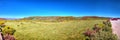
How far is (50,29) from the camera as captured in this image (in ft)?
32.2

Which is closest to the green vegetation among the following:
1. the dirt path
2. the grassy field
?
the grassy field

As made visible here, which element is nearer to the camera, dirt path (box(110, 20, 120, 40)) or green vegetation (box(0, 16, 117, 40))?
green vegetation (box(0, 16, 117, 40))

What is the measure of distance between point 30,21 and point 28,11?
1.45 feet

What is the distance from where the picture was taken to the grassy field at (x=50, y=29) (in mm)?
9555

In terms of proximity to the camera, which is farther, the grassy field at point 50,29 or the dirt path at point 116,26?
the dirt path at point 116,26

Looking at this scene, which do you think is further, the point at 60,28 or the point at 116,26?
the point at 116,26

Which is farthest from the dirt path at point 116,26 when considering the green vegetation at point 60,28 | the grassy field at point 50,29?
→ the grassy field at point 50,29

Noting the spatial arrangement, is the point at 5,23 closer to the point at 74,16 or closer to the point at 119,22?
the point at 74,16

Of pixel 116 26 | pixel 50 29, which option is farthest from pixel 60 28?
pixel 116 26

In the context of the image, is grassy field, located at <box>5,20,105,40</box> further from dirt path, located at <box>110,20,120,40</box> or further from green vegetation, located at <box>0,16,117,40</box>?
dirt path, located at <box>110,20,120,40</box>

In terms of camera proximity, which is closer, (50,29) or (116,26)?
(50,29)

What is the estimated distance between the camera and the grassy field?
955 cm

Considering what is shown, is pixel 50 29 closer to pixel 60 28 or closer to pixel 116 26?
pixel 60 28

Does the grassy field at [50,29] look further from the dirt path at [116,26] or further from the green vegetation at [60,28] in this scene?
the dirt path at [116,26]
